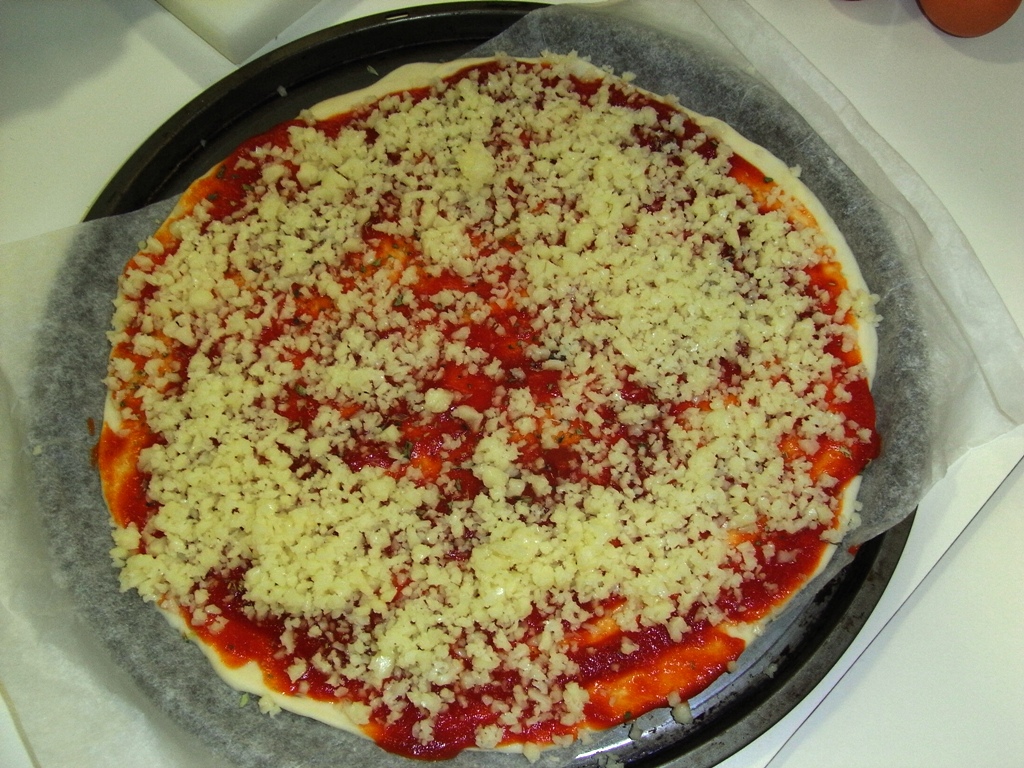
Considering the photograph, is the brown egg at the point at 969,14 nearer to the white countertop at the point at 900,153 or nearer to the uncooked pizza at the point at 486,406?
the white countertop at the point at 900,153

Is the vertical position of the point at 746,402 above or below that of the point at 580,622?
above

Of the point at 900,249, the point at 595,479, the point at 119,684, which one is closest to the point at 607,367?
the point at 595,479

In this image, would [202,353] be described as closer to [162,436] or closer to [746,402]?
[162,436]

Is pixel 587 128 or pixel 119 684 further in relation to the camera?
pixel 587 128

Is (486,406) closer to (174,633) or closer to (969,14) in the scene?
(174,633)

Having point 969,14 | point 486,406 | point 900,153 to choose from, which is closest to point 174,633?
point 486,406

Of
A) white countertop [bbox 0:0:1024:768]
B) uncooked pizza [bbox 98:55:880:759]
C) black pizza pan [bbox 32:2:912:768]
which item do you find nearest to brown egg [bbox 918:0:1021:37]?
white countertop [bbox 0:0:1024:768]
